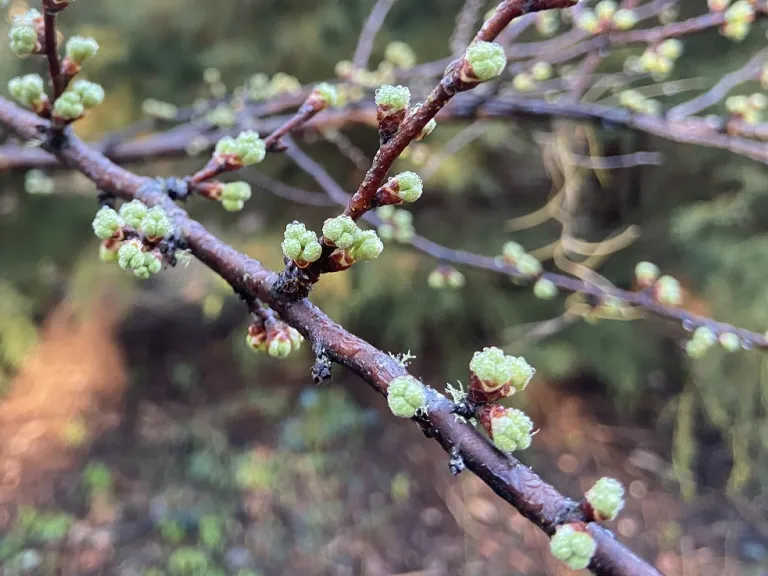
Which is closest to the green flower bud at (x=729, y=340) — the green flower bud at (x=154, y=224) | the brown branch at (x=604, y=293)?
the brown branch at (x=604, y=293)

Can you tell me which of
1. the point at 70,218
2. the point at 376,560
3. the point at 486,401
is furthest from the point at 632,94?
the point at 70,218

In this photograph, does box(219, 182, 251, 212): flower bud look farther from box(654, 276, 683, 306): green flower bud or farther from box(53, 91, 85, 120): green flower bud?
box(654, 276, 683, 306): green flower bud

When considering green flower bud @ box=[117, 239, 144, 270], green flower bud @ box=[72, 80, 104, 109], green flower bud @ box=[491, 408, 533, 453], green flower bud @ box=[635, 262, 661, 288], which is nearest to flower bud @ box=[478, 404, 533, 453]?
green flower bud @ box=[491, 408, 533, 453]

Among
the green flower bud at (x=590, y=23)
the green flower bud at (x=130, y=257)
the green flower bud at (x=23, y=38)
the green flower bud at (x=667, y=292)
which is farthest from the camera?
the green flower bud at (x=590, y=23)

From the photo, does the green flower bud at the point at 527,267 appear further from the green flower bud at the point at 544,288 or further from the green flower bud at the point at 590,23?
the green flower bud at the point at 590,23

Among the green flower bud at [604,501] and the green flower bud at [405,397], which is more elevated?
the green flower bud at [405,397]

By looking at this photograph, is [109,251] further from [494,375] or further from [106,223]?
[494,375]
